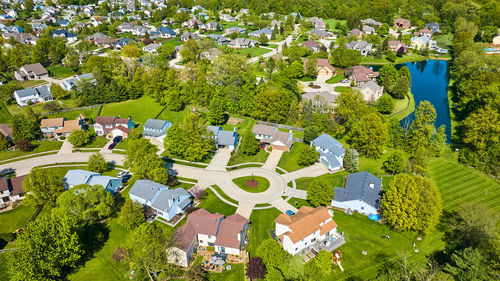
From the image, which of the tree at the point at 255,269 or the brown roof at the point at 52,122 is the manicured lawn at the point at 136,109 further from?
the tree at the point at 255,269

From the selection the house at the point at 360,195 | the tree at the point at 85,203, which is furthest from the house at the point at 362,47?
the tree at the point at 85,203

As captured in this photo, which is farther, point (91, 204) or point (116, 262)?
point (91, 204)

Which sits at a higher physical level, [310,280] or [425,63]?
[310,280]

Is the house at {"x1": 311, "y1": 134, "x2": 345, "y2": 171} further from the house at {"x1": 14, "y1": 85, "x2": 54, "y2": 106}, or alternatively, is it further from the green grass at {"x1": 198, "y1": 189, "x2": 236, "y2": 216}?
the house at {"x1": 14, "y1": 85, "x2": 54, "y2": 106}

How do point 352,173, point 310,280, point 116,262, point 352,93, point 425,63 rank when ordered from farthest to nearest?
1. point 425,63
2. point 352,93
3. point 352,173
4. point 116,262
5. point 310,280

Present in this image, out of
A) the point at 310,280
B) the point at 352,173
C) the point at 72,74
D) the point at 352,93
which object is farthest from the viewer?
the point at 72,74

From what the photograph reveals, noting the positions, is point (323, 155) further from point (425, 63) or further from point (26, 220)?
point (425, 63)

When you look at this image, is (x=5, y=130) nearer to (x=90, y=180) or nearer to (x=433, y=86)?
(x=90, y=180)

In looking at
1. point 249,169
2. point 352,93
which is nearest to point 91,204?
point 249,169
